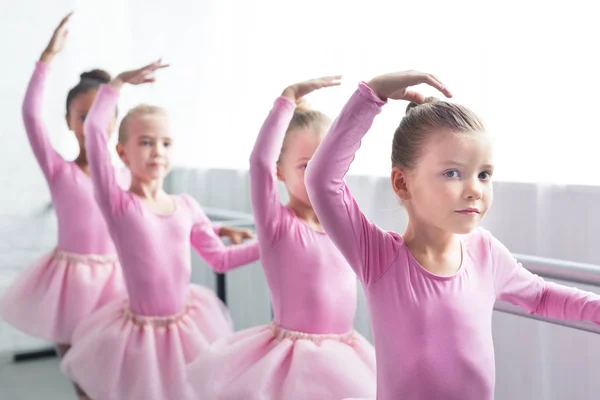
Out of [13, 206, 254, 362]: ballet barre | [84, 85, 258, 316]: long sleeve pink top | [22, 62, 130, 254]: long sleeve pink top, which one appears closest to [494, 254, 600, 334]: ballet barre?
[84, 85, 258, 316]: long sleeve pink top

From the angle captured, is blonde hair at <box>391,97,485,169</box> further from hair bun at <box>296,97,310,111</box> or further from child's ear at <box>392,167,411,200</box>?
hair bun at <box>296,97,310,111</box>

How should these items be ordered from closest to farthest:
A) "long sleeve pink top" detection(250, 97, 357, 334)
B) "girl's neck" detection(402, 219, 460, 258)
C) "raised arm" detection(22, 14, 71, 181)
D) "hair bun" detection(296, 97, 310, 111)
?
"girl's neck" detection(402, 219, 460, 258) < "long sleeve pink top" detection(250, 97, 357, 334) < "hair bun" detection(296, 97, 310, 111) < "raised arm" detection(22, 14, 71, 181)

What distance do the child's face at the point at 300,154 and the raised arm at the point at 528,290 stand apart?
463 mm

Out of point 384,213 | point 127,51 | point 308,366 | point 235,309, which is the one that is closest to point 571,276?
point 308,366

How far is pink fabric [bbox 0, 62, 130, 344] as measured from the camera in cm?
209

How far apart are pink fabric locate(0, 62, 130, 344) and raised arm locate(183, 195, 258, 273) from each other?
35cm

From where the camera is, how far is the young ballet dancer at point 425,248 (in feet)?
3.25

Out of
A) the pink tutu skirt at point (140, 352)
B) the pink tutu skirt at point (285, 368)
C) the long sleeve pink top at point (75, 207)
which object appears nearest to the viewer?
the pink tutu skirt at point (285, 368)

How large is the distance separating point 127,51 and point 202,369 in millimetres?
2067

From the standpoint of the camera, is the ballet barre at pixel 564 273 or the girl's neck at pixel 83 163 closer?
the ballet barre at pixel 564 273

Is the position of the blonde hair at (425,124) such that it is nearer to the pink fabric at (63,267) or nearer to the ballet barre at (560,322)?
the ballet barre at (560,322)

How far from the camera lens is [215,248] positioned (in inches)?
71.4

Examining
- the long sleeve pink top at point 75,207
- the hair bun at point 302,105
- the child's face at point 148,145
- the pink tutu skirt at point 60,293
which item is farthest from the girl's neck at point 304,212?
the long sleeve pink top at point 75,207

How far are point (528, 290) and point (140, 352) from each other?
1.01 metres
